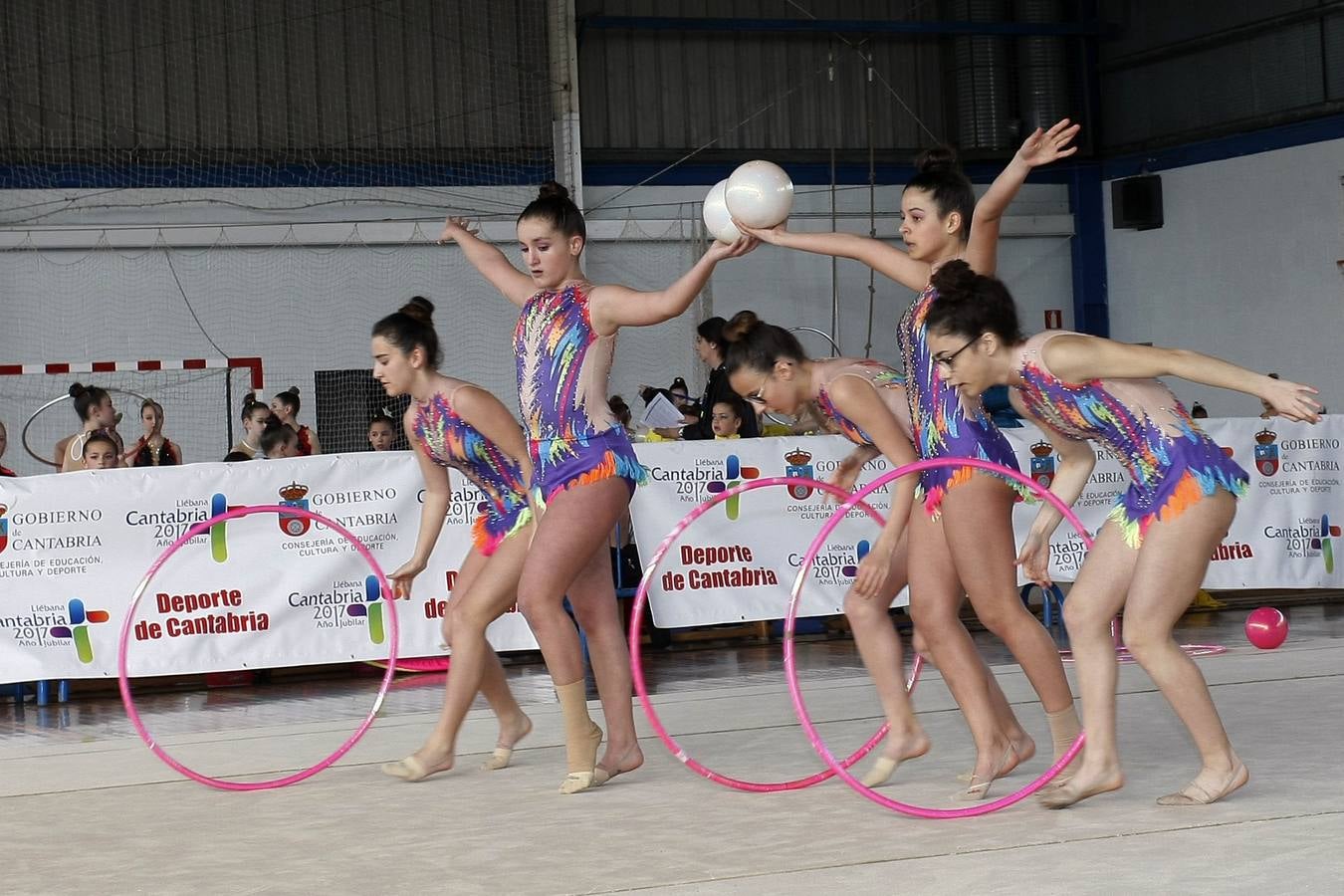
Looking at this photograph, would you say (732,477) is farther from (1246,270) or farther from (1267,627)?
(1246,270)

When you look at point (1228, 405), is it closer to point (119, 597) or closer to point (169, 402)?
point (169, 402)

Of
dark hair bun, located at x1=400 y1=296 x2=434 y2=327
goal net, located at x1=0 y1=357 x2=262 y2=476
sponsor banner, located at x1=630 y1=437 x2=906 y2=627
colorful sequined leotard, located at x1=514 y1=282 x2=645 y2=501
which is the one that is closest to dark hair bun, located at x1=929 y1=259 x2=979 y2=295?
colorful sequined leotard, located at x1=514 y1=282 x2=645 y2=501

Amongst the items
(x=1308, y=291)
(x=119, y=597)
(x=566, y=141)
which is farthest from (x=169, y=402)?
(x=1308, y=291)

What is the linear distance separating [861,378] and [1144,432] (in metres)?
Answer: 0.85

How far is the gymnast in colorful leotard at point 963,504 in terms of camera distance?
14.2 feet

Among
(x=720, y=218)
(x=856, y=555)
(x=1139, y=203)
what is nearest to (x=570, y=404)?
(x=720, y=218)

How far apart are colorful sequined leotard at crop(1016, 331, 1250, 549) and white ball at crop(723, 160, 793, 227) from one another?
902 millimetres

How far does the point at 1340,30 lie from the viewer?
16.0 m

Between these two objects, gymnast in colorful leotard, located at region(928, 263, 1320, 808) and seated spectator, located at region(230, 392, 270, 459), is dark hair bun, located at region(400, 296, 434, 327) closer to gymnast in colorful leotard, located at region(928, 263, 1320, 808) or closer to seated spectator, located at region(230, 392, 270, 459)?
gymnast in colorful leotard, located at region(928, 263, 1320, 808)

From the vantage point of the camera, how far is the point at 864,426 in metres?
4.57

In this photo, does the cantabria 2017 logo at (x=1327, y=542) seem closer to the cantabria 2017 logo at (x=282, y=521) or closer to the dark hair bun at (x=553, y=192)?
the cantabria 2017 logo at (x=282, y=521)

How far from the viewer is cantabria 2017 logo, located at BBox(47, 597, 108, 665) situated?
7.92 m

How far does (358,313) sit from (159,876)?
1265 cm

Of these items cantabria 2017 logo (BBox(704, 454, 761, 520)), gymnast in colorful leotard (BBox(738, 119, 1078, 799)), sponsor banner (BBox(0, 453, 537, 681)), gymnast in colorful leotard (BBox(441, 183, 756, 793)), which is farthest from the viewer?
cantabria 2017 logo (BBox(704, 454, 761, 520))
